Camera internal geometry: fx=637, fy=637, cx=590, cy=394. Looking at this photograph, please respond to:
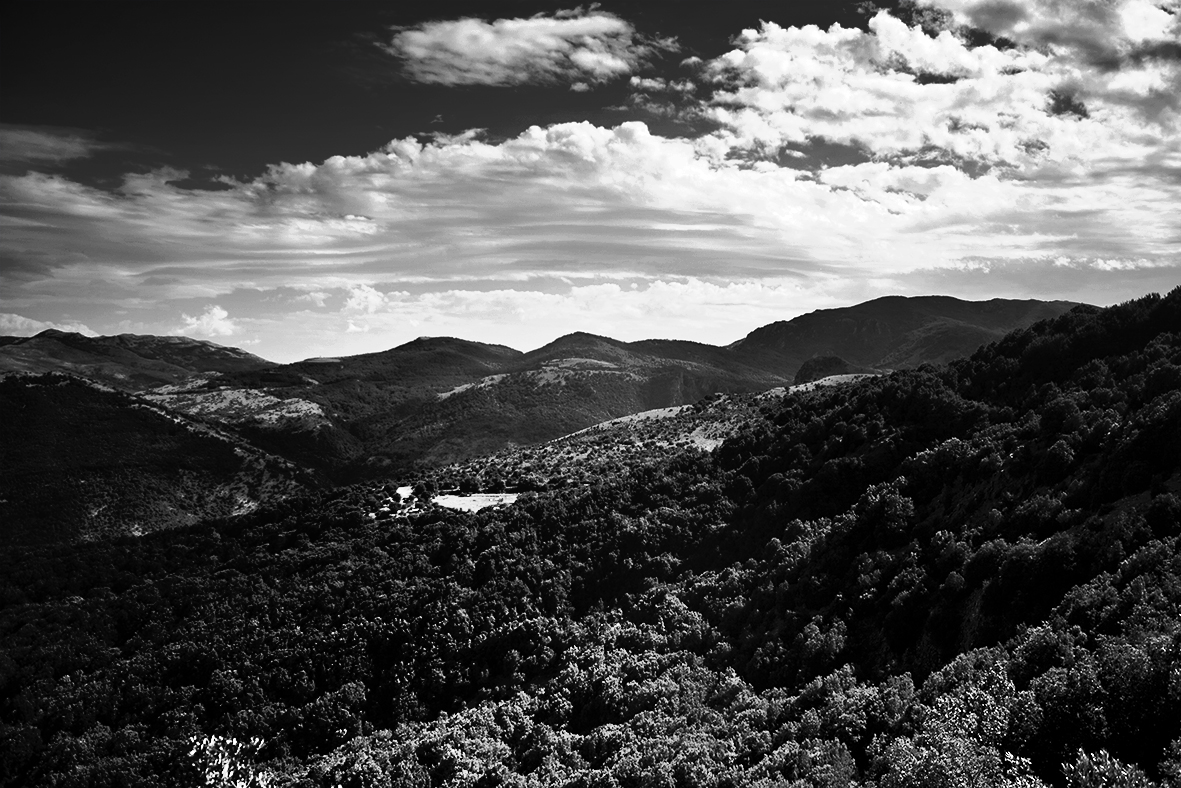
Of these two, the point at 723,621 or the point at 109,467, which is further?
the point at 109,467

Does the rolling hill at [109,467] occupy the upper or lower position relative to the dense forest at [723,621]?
lower

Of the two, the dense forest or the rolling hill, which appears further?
the rolling hill

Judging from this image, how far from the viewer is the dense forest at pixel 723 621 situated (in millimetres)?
23234

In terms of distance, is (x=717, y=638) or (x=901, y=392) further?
(x=901, y=392)

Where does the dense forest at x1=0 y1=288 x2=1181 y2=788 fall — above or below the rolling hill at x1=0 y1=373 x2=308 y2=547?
above

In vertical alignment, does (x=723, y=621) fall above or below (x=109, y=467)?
above

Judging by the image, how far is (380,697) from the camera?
4272 centimetres

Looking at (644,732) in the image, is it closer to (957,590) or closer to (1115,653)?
(957,590)

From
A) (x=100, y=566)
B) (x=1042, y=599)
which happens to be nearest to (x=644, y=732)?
(x=1042, y=599)

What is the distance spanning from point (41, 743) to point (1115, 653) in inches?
2179

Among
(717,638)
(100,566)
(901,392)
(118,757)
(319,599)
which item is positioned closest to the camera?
(118,757)

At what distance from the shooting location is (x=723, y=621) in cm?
4144

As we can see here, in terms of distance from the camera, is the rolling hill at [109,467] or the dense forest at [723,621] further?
the rolling hill at [109,467]

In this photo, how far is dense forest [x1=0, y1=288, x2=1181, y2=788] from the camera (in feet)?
76.2
